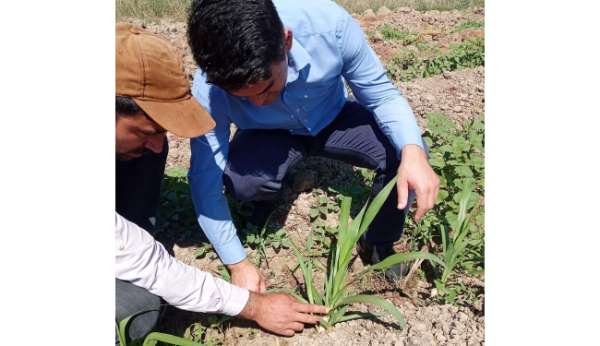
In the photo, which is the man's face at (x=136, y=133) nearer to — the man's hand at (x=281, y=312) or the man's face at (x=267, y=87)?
the man's face at (x=267, y=87)

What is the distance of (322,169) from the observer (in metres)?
2.50

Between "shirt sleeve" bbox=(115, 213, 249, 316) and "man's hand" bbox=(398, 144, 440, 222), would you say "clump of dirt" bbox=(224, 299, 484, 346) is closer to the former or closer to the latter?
"shirt sleeve" bbox=(115, 213, 249, 316)

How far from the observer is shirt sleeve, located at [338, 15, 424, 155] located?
1.57 m

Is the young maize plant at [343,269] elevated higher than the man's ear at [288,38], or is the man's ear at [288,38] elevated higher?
the man's ear at [288,38]

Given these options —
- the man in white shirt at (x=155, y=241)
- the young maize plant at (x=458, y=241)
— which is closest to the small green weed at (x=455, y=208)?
the young maize plant at (x=458, y=241)

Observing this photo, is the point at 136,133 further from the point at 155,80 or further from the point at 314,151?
the point at 314,151

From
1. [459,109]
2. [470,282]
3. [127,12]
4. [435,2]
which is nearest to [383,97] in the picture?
[470,282]

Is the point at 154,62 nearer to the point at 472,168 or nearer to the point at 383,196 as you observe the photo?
the point at 383,196

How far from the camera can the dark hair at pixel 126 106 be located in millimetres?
1164

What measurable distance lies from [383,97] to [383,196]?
0.41 meters

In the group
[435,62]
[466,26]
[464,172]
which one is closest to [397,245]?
[464,172]

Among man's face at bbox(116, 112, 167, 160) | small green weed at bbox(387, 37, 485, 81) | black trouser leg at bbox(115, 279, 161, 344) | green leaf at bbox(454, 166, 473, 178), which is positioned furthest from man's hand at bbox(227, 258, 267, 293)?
small green weed at bbox(387, 37, 485, 81)

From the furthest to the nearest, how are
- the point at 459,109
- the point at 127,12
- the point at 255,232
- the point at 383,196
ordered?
the point at 127,12
the point at 459,109
the point at 255,232
the point at 383,196

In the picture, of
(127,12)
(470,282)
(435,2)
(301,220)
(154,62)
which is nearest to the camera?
(154,62)
